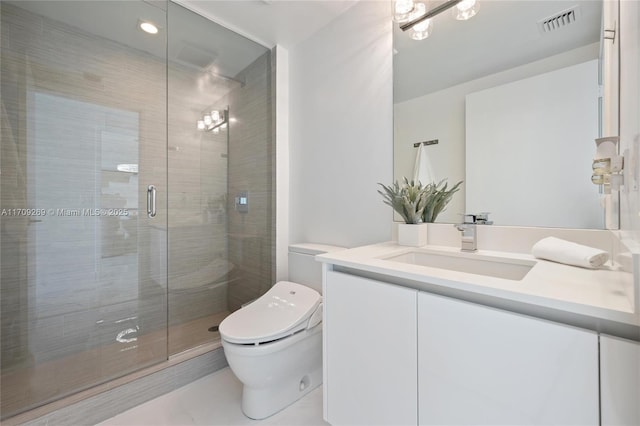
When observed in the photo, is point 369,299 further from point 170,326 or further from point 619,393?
point 170,326

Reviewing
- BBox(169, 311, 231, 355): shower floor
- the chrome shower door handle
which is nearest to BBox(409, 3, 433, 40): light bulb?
the chrome shower door handle

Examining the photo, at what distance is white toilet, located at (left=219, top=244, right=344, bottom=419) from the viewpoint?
3.81 ft

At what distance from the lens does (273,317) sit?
1.32 m

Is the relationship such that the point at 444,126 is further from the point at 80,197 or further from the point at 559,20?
the point at 80,197

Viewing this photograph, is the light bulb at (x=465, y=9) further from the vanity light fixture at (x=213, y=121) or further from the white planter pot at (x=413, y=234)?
the vanity light fixture at (x=213, y=121)

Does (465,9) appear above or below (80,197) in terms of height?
above

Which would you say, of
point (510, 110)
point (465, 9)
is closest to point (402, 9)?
point (465, 9)

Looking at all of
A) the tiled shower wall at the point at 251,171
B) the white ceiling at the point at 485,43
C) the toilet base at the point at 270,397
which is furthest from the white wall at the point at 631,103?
the tiled shower wall at the point at 251,171

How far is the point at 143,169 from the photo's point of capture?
1.72 metres

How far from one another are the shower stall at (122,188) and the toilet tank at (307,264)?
0.24 m

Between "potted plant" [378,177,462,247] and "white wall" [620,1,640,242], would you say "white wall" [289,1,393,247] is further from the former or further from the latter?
"white wall" [620,1,640,242]

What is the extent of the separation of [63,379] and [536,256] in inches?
87.0

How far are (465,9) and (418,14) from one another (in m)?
0.22

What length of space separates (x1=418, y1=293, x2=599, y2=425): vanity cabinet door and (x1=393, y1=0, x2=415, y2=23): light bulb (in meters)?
1.38
